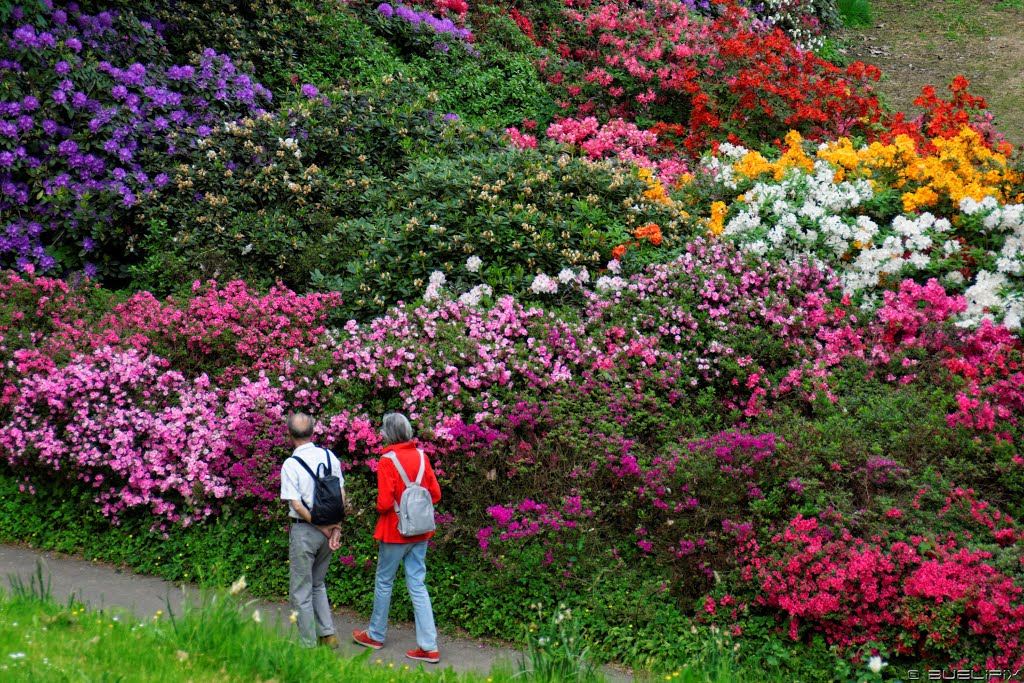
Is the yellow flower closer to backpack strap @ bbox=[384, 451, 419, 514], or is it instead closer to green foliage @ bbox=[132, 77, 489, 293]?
green foliage @ bbox=[132, 77, 489, 293]

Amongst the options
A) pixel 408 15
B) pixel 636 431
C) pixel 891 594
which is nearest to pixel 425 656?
pixel 636 431

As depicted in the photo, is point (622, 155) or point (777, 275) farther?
point (622, 155)

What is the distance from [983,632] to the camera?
16.0 feet

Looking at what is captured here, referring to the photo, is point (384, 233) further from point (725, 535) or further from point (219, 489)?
point (725, 535)

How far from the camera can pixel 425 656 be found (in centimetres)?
545

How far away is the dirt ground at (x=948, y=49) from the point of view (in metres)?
16.1

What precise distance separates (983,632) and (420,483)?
3123 mm

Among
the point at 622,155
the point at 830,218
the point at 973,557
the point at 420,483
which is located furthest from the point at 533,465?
the point at 622,155

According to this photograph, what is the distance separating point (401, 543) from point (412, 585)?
0.27 metres

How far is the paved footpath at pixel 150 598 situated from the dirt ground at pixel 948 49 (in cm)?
1251

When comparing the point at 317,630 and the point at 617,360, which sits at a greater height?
the point at 617,360

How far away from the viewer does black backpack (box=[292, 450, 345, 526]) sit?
5324mm

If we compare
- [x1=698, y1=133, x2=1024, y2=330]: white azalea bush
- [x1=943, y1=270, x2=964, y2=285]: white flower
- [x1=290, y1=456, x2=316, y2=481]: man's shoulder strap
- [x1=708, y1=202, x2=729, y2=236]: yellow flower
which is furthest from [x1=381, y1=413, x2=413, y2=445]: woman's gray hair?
[x1=943, y1=270, x2=964, y2=285]: white flower

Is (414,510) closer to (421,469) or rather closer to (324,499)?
(421,469)
